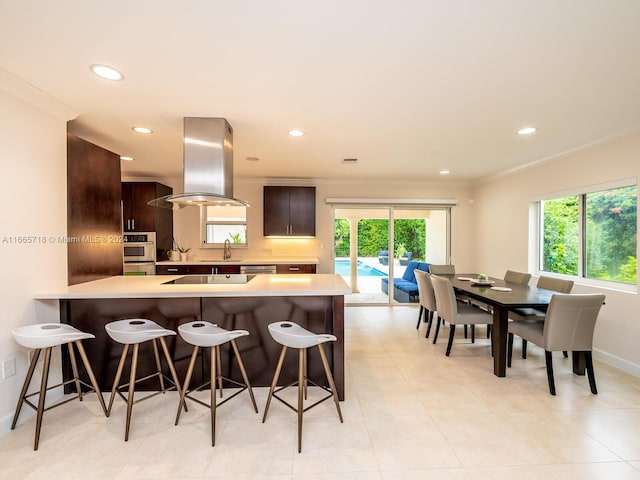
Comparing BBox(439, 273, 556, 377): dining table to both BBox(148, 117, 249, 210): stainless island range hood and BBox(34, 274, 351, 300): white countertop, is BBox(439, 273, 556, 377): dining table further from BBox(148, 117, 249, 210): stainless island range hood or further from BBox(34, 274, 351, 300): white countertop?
BBox(148, 117, 249, 210): stainless island range hood

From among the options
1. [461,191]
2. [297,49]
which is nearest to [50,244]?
[297,49]

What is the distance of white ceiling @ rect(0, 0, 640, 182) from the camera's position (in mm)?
1468

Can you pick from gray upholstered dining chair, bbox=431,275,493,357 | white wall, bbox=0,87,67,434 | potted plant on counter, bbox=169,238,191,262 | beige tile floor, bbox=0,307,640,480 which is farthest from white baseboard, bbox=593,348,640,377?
potted plant on counter, bbox=169,238,191,262

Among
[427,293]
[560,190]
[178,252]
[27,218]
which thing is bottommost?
[427,293]

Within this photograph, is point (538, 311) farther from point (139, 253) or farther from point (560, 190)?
point (139, 253)

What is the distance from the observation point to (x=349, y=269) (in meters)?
6.02

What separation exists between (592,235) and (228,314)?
163 inches

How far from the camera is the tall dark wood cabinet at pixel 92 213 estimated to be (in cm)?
271

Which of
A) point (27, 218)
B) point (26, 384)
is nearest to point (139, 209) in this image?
point (27, 218)

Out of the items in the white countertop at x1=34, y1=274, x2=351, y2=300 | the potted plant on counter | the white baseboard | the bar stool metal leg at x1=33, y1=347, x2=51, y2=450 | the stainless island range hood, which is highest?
the stainless island range hood

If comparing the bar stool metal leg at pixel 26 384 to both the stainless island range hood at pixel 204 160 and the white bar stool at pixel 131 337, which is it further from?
the stainless island range hood at pixel 204 160

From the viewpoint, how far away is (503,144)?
3.60m

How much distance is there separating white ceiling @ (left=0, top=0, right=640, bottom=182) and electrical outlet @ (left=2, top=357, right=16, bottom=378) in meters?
1.87

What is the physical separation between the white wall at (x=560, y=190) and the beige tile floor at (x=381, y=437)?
440mm
